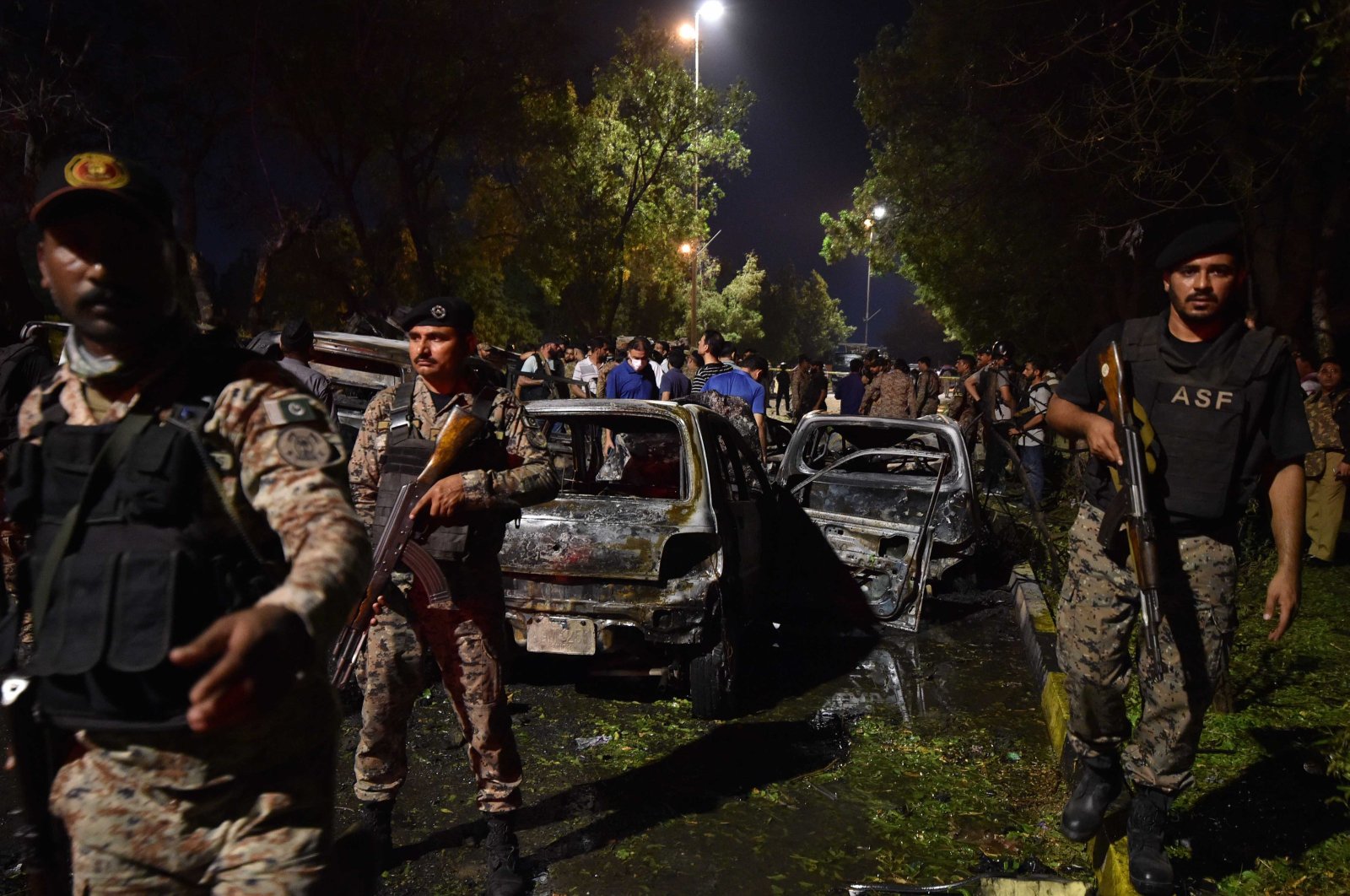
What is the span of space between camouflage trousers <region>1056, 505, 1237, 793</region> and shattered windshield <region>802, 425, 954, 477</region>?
452 cm

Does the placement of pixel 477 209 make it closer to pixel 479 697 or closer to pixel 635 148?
pixel 635 148

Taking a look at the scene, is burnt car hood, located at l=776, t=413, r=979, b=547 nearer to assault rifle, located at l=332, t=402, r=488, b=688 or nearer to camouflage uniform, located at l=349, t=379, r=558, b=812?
camouflage uniform, located at l=349, t=379, r=558, b=812

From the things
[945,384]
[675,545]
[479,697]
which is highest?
[945,384]

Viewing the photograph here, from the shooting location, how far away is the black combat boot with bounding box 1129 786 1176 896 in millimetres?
3064

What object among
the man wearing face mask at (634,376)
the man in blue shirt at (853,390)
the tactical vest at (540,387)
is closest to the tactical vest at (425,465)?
the man wearing face mask at (634,376)

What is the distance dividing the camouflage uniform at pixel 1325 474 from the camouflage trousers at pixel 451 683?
7.02 meters

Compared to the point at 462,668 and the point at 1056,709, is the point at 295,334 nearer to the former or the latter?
the point at 462,668

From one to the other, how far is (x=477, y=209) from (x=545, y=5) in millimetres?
7777

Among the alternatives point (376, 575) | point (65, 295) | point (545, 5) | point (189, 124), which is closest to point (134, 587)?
point (65, 295)

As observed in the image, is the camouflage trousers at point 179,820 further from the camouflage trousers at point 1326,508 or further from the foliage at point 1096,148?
the camouflage trousers at point 1326,508

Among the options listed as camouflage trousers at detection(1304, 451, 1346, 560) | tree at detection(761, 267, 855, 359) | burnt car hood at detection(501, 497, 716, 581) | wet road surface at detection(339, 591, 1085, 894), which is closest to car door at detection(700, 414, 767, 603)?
burnt car hood at detection(501, 497, 716, 581)

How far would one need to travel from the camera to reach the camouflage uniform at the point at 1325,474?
7.73 m

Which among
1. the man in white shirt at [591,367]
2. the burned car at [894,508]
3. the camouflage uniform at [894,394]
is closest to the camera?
the burned car at [894,508]

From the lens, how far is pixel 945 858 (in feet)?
12.1
